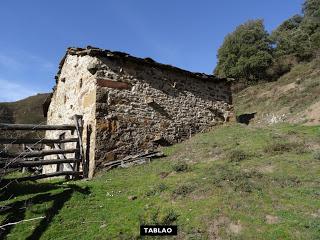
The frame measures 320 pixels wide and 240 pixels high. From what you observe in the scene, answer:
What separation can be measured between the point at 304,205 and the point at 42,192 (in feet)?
20.0

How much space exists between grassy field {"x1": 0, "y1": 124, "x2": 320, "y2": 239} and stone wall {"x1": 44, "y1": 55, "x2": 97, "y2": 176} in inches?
76.3

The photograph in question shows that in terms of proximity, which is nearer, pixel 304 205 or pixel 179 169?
pixel 304 205

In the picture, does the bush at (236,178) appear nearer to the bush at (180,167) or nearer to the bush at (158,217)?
the bush at (180,167)

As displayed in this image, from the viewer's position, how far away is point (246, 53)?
116 feet

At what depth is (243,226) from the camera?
19.9 feet

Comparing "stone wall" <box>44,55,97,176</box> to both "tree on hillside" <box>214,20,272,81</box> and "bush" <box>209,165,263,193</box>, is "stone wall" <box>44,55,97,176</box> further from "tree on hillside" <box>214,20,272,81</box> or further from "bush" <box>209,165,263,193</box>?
"tree on hillside" <box>214,20,272,81</box>

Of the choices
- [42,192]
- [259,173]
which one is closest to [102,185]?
[42,192]

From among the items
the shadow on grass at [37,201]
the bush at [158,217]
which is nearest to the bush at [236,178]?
the bush at [158,217]

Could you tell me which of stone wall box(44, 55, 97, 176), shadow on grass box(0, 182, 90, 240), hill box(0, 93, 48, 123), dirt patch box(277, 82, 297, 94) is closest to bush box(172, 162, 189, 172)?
shadow on grass box(0, 182, 90, 240)

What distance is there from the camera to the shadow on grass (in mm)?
6744

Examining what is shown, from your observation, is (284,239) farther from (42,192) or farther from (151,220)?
(42,192)

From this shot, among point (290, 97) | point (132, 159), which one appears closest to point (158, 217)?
A: point (132, 159)

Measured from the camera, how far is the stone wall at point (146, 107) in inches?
457

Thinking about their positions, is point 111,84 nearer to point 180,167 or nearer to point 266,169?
point 180,167
